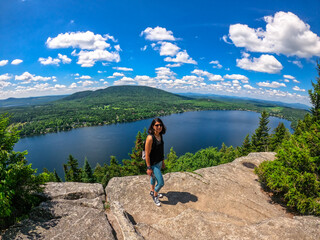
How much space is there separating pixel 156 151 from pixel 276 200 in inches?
296

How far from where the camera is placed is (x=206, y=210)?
7391mm

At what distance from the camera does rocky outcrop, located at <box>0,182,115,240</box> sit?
4832 millimetres

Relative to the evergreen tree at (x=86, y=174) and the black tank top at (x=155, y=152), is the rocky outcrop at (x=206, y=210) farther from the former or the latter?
the evergreen tree at (x=86, y=174)

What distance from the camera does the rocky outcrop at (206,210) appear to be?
17.1 ft

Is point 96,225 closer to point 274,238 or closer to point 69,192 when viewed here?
point 69,192

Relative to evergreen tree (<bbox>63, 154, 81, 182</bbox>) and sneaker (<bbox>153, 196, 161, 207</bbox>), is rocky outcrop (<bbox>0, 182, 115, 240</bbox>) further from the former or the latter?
evergreen tree (<bbox>63, 154, 81, 182</bbox>)

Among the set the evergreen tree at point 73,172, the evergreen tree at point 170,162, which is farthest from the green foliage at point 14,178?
the evergreen tree at point 73,172

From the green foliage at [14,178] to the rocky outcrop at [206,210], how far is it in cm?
310

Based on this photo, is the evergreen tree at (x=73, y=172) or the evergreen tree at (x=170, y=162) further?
the evergreen tree at (x=73, y=172)

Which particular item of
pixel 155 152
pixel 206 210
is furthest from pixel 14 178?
pixel 206 210

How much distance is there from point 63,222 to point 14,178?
7.34ft

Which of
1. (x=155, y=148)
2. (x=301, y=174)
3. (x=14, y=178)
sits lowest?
(x=301, y=174)

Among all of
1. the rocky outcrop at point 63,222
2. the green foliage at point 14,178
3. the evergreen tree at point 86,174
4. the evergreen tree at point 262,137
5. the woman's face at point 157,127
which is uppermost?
the woman's face at point 157,127

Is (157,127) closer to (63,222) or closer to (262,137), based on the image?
(63,222)
